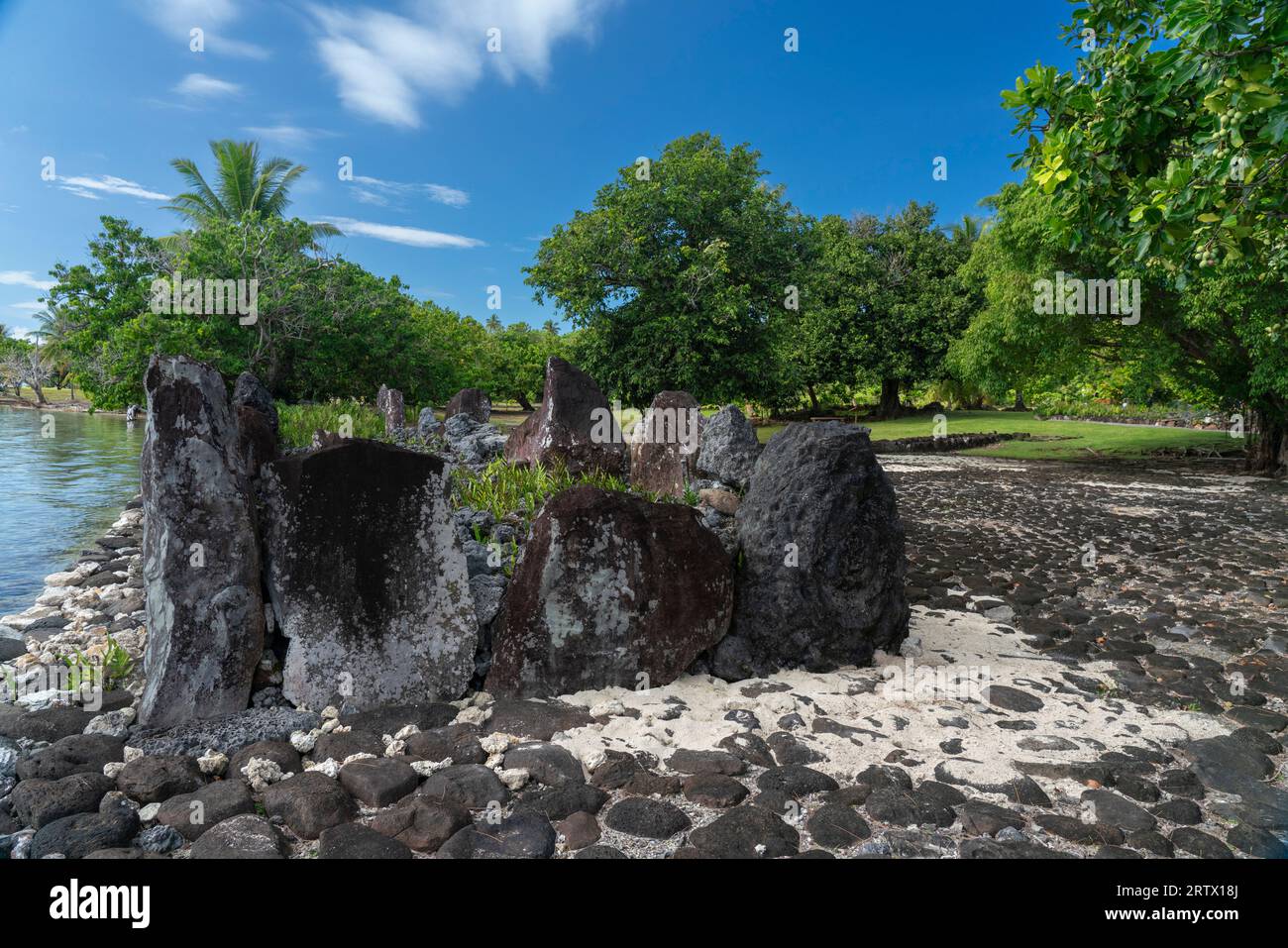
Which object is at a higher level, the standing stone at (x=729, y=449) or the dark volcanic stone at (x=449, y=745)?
the standing stone at (x=729, y=449)

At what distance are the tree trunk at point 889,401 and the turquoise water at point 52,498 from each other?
3581 cm

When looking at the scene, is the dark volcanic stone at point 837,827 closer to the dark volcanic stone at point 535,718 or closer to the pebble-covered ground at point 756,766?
the pebble-covered ground at point 756,766

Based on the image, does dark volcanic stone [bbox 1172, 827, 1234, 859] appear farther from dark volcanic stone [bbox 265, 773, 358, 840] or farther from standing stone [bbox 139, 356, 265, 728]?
standing stone [bbox 139, 356, 265, 728]

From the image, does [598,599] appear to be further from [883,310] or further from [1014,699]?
[883,310]

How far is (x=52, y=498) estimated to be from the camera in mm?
14062

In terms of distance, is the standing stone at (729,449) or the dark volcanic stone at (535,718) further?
the standing stone at (729,449)

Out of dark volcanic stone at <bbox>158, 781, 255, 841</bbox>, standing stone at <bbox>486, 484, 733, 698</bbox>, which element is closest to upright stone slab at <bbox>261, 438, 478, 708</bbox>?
standing stone at <bbox>486, 484, 733, 698</bbox>

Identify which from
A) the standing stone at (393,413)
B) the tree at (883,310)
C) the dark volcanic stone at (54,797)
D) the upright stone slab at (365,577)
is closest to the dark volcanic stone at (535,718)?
the upright stone slab at (365,577)

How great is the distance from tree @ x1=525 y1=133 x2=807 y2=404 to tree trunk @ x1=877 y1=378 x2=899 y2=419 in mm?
17925

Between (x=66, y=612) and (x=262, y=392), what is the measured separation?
3.68 m

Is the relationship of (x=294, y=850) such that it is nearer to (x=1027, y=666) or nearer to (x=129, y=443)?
(x=1027, y=666)

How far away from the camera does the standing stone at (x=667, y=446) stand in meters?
9.49

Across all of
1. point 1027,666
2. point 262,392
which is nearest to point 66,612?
point 262,392

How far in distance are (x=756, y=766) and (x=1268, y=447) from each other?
72.0ft
